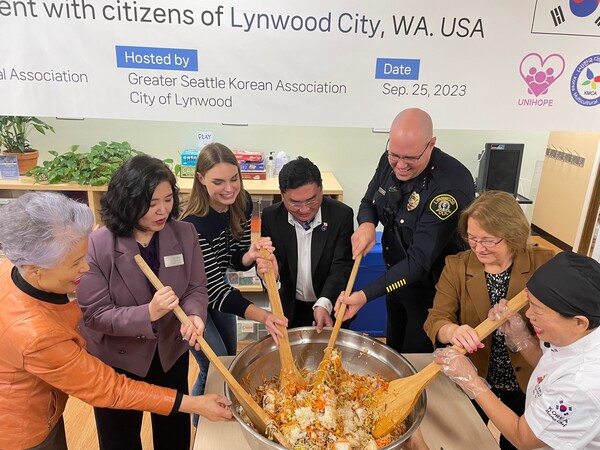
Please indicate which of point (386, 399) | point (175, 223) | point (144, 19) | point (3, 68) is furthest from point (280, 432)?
point (3, 68)

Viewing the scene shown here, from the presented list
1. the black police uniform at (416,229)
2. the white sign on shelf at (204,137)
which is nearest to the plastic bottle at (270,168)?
the white sign on shelf at (204,137)

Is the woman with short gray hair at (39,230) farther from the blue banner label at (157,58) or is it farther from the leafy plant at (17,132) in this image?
the leafy plant at (17,132)

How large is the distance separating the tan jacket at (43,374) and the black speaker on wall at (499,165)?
12.4 feet

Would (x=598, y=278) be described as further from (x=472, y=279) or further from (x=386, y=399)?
(x=386, y=399)

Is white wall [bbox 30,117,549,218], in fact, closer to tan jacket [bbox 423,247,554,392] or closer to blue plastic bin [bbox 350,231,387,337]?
blue plastic bin [bbox 350,231,387,337]

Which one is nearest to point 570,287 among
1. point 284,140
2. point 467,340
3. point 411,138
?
point 467,340

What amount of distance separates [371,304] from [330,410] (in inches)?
89.3

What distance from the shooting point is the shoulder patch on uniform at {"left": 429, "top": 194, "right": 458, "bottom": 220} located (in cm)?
195

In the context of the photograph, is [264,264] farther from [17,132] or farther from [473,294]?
[17,132]

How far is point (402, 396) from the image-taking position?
1.43 m

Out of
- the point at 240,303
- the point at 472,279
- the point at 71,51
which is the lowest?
the point at 240,303

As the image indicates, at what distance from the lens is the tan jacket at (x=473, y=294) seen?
5.58 ft

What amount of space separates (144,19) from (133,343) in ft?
4.25

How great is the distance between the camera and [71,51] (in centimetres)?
189
